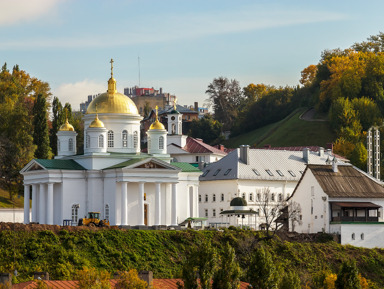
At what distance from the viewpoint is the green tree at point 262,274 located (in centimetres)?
6359

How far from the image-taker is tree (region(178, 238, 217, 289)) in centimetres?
5900

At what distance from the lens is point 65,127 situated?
104 metres

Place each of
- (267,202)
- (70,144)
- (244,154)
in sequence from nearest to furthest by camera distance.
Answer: (70,144)
(267,202)
(244,154)

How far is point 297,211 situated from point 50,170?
22895mm

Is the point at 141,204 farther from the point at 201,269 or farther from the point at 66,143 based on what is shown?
the point at 201,269

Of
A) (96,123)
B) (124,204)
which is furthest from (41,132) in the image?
(124,204)

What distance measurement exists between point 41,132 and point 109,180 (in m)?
22.0

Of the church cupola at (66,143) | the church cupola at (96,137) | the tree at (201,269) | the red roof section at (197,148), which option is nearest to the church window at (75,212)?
the church cupola at (96,137)

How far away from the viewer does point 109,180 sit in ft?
317

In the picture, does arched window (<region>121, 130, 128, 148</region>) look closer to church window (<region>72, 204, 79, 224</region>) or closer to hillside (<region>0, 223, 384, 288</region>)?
church window (<region>72, 204, 79, 224</region>)

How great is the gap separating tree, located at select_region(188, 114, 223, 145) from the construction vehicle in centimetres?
8612

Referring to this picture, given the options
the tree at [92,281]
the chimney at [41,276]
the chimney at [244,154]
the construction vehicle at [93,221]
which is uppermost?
the chimney at [244,154]

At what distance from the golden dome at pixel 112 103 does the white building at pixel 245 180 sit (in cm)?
1752

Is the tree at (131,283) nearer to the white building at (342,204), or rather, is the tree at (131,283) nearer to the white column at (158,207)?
the white column at (158,207)
